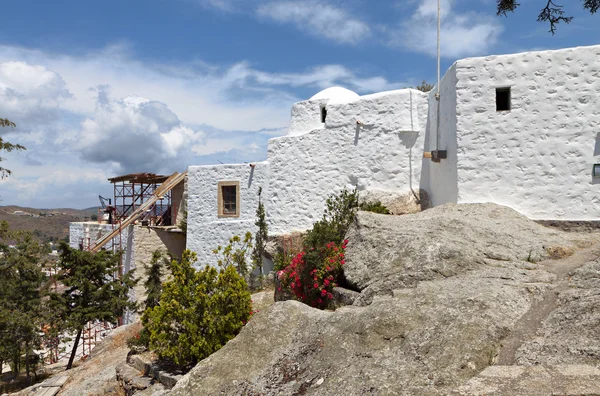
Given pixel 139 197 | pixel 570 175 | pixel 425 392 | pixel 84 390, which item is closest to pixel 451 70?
pixel 570 175

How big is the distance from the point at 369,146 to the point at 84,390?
9969 millimetres

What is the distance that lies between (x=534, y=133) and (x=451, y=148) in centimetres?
194

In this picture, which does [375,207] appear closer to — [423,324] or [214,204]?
[214,204]

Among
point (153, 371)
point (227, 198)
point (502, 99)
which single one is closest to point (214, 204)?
point (227, 198)

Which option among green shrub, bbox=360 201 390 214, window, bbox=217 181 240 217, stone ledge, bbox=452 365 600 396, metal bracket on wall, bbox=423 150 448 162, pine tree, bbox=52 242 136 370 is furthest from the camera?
window, bbox=217 181 240 217

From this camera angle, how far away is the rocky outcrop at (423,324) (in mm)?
4207

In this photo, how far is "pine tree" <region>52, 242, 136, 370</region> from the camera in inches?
595

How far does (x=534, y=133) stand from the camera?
1138 cm

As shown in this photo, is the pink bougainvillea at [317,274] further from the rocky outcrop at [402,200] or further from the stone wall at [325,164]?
the stone wall at [325,164]

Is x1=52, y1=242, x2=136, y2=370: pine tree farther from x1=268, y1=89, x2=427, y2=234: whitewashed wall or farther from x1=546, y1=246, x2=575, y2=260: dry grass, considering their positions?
x1=546, y1=246, x2=575, y2=260: dry grass

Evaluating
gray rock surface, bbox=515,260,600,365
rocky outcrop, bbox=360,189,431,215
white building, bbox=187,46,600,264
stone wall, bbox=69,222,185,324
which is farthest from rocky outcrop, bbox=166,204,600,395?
stone wall, bbox=69,222,185,324

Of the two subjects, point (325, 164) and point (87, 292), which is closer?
point (325, 164)

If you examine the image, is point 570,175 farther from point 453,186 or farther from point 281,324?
point 281,324

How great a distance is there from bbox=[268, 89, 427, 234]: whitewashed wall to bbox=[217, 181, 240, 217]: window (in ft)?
5.23
